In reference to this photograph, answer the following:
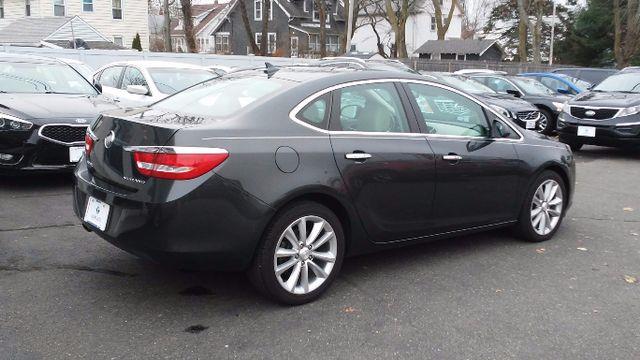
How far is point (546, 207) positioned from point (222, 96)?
315 cm

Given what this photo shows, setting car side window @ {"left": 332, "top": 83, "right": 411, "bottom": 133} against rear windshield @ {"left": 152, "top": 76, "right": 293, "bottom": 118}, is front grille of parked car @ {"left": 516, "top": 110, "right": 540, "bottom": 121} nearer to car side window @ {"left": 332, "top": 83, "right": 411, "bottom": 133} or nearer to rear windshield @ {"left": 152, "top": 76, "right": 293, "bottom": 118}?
car side window @ {"left": 332, "top": 83, "right": 411, "bottom": 133}

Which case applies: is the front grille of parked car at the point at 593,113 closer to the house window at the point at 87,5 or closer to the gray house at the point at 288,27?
the house window at the point at 87,5

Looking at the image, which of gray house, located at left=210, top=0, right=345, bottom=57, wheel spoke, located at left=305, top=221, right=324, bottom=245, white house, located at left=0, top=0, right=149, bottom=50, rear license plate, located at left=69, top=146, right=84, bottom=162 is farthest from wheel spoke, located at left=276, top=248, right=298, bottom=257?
gray house, located at left=210, top=0, right=345, bottom=57

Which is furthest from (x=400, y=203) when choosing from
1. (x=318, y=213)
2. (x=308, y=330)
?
(x=308, y=330)

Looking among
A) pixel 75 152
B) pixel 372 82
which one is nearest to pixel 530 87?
pixel 75 152

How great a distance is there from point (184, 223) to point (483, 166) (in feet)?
8.34

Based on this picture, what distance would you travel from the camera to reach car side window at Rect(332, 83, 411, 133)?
4.24 metres

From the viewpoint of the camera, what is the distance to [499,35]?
6200 centimetres

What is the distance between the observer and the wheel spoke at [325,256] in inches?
159

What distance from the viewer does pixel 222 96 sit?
4.34 meters

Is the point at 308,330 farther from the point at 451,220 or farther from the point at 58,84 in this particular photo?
the point at 58,84

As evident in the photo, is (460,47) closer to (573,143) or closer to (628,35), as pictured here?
(628,35)

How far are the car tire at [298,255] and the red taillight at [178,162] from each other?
56cm

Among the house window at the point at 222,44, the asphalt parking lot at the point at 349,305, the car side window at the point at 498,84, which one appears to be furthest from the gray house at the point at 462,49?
the asphalt parking lot at the point at 349,305
